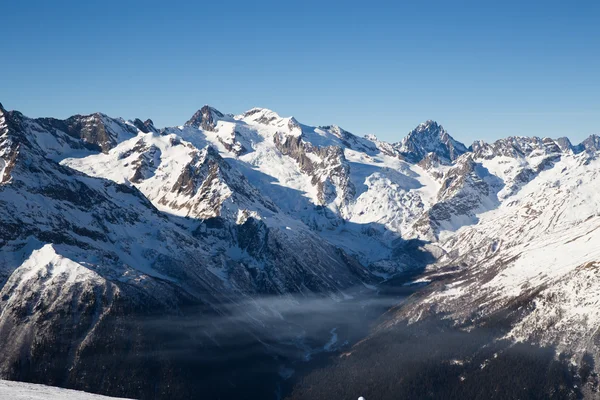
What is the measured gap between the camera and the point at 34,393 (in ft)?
406

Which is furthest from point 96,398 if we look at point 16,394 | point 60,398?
point 16,394

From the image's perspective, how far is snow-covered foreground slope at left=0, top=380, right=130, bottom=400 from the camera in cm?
11766

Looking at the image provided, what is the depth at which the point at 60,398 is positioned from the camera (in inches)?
4759

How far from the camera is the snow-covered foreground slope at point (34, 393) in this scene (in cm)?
11766

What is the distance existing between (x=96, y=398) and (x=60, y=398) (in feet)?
21.7

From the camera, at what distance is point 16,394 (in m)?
119

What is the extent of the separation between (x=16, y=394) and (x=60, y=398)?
7.70 m

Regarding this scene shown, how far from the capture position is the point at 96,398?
124250 millimetres

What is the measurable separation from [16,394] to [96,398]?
14103 mm

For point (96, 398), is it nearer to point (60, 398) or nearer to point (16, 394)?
point (60, 398)
